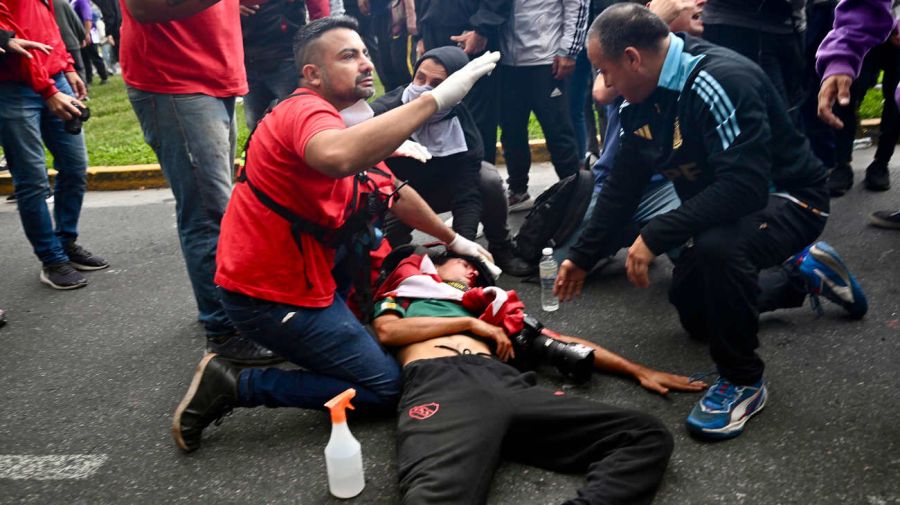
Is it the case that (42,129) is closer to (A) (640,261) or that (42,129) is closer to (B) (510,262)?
(B) (510,262)

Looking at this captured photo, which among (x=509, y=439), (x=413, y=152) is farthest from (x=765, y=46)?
(x=509, y=439)

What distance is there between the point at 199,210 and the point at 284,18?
1868 millimetres

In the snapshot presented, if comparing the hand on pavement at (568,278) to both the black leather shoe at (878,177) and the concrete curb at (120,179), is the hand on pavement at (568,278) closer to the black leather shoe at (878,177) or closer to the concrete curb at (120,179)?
the black leather shoe at (878,177)

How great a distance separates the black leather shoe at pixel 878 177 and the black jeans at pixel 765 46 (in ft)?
3.35

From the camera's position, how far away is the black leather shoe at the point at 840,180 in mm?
4891

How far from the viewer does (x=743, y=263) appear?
8.66 ft

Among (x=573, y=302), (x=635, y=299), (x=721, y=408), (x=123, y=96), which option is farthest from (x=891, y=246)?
(x=123, y=96)

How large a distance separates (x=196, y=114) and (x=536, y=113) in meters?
2.41

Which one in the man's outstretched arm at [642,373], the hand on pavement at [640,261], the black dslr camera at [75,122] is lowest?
the man's outstretched arm at [642,373]

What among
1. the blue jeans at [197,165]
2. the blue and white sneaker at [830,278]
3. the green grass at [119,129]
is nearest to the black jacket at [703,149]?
the blue and white sneaker at [830,278]

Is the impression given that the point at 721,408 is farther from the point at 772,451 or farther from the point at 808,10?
the point at 808,10

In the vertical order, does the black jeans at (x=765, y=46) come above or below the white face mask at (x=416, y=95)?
above

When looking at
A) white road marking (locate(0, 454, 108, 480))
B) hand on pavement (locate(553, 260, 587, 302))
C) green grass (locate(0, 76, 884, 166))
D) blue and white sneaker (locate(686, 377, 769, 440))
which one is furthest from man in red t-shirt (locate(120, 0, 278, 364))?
green grass (locate(0, 76, 884, 166))

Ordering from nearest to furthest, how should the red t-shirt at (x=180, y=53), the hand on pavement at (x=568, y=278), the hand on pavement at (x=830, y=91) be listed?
the hand on pavement at (x=568, y=278) → the hand on pavement at (x=830, y=91) → the red t-shirt at (x=180, y=53)
